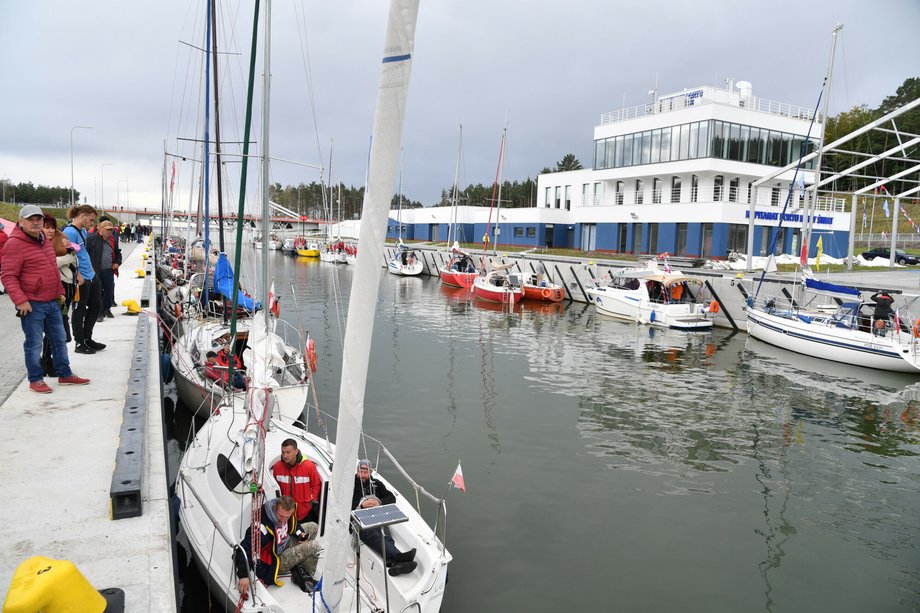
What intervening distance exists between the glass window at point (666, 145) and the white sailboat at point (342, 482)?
42.2 m

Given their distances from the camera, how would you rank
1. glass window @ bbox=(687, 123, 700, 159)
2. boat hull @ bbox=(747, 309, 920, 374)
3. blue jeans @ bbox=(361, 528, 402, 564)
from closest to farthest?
blue jeans @ bbox=(361, 528, 402, 564)
boat hull @ bbox=(747, 309, 920, 374)
glass window @ bbox=(687, 123, 700, 159)

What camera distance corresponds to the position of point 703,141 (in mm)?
44938

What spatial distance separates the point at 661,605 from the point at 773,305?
858 inches

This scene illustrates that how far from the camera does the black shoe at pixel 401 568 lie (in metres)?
6.37

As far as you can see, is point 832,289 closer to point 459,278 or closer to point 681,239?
point 459,278

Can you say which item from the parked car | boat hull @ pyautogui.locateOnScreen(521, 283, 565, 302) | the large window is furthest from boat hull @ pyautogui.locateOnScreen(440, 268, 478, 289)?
the parked car

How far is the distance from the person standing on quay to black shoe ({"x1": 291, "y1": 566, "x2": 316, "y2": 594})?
20.2ft

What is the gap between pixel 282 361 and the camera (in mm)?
12250

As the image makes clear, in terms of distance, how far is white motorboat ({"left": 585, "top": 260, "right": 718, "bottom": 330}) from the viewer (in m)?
27.8

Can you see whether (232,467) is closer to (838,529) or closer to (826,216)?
(838,529)

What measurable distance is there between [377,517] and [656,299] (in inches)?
1036

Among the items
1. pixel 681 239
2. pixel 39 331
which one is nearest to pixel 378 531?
pixel 39 331

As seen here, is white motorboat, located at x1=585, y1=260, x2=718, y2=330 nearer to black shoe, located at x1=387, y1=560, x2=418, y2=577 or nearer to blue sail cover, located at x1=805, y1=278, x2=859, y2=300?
blue sail cover, located at x1=805, y1=278, x2=859, y2=300

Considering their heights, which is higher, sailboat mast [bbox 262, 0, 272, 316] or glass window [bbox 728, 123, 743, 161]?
glass window [bbox 728, 123, 743, 161]
